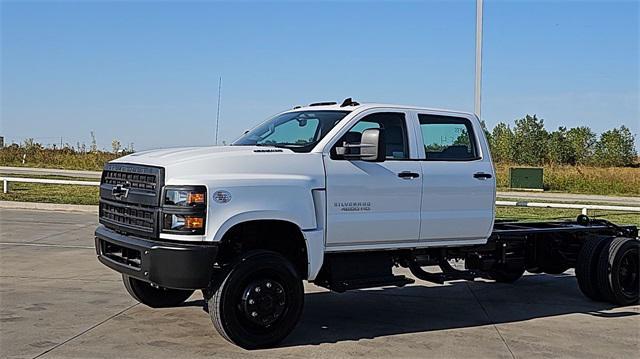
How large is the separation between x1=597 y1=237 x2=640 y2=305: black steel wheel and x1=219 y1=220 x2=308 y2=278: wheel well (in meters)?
4.30

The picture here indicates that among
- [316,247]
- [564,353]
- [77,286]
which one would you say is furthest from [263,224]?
[77,286]

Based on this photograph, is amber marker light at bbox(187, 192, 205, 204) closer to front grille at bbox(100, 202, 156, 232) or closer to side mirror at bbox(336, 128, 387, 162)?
front grille at bbox(100, 202, 156, 232)

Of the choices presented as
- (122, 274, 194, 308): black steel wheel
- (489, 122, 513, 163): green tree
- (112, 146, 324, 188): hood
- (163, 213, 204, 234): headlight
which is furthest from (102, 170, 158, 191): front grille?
(489, 122, 513, 163): green tree

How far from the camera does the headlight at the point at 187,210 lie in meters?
6.35

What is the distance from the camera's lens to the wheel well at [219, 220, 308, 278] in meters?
6.88

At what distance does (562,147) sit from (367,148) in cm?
7287

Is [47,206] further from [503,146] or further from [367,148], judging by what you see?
[503,146]

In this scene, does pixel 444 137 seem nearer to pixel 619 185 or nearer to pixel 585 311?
pixel 585 311

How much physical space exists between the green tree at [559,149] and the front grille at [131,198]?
7060 centimetres

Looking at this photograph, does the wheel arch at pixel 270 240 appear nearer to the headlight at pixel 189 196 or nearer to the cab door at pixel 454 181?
the headlight at pixel 189 196

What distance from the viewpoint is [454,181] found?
8023 mm

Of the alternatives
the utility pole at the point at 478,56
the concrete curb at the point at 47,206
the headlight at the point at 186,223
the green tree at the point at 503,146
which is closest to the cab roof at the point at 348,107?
the headlight at the point at 186,223

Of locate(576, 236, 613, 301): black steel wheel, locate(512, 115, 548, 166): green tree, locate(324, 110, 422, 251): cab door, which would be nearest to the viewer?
locate(324, 110, 422, 251): cab door

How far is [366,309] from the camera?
28.5 ft
